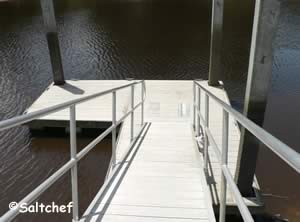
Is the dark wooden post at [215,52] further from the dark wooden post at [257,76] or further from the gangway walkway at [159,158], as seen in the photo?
the dark wooden post at [257,76]

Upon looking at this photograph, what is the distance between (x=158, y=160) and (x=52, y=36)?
489cm

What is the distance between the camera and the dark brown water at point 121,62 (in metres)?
5.13

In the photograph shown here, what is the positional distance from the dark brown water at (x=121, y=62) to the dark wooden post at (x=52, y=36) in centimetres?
97

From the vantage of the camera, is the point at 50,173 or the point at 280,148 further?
the point at 50,173

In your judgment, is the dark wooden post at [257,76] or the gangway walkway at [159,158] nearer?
the gangway walkway at [159,158]

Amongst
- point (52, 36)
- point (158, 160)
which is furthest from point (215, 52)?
point (158, 160)

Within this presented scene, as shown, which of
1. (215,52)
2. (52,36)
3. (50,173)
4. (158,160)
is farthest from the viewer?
(215,52)

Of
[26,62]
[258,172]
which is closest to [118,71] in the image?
[26,62]

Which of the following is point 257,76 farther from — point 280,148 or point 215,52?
point 215,52

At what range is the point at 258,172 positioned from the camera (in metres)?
5.33

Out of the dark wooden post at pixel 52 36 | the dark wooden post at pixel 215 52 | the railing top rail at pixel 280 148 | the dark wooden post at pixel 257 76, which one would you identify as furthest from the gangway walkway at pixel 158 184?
the dark wooden post at pixel 52 36

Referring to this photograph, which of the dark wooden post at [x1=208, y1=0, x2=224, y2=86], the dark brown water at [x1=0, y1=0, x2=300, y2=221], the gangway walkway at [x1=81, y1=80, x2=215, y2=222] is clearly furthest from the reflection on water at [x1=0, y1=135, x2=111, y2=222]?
the dark wooden post at [x1=208, y1=0, x2=224, y2=86]

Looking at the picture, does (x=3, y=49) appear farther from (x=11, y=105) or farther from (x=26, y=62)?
(x=11, y=105)

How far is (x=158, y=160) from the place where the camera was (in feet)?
12.8
